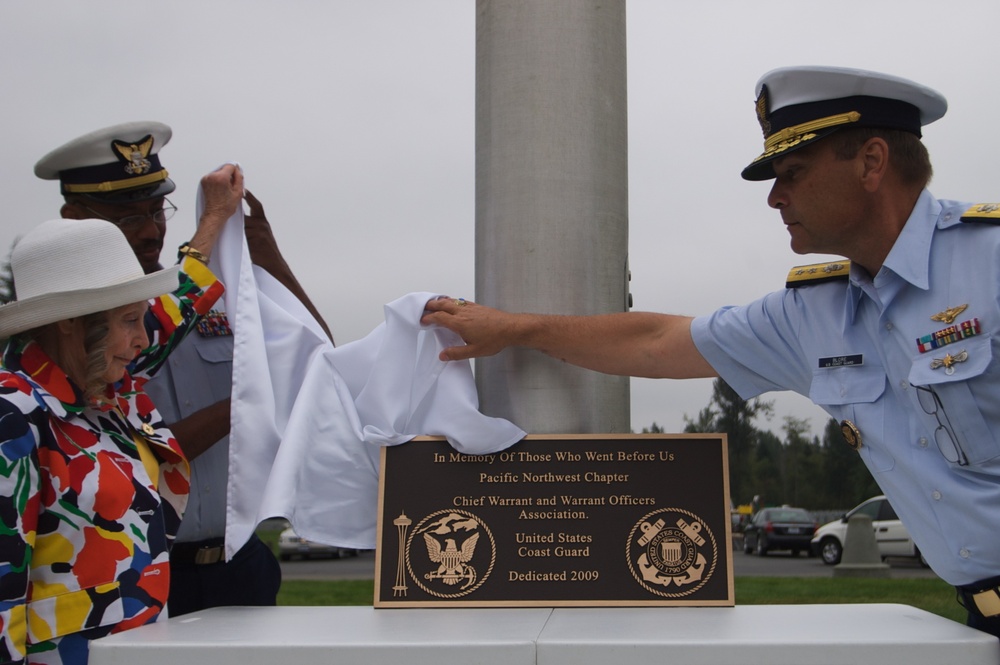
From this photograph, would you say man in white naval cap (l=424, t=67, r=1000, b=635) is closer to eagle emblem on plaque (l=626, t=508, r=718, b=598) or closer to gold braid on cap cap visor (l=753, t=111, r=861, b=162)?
gold braid on cap cap visor (l=753, t=111, r=861, b=162)

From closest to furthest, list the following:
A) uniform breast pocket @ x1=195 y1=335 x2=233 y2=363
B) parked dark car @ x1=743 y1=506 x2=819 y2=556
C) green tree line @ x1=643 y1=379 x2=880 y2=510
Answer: uniform breast pocket @ x1=195 y1=335 x2=233 y2=363 → parked dark car @ x1=743 y1=506 x2=819 y2=556 → green tree line @ x1=643 y1=379 x2=880 y2=510

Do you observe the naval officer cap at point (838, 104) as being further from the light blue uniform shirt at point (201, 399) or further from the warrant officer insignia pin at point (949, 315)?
the light blue uniform shirt at point (201, 399)

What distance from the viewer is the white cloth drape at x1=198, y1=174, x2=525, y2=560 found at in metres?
3.04

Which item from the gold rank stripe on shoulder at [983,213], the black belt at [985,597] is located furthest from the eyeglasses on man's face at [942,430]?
the gold rank stripe on shoulder at [983,213]

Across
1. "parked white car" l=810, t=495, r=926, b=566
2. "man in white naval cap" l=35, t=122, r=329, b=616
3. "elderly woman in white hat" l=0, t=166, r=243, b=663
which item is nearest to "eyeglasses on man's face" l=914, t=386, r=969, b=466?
"elderly woman in white hat" l=0, t=166, r=243, b=663

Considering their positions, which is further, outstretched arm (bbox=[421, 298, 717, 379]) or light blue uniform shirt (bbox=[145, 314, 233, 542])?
light blue uniform shirt (bbox=[145, 314, 233, 542])

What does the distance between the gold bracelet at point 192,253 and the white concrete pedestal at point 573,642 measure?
1.16 meters

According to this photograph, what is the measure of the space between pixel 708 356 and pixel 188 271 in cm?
157

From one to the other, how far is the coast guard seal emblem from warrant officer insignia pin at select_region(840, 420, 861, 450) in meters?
0.99

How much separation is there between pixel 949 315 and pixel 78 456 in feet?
6.78

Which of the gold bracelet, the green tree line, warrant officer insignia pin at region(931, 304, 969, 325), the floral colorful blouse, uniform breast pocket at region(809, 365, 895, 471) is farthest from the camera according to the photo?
the green tree line

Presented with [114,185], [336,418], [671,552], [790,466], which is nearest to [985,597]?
[671,552]

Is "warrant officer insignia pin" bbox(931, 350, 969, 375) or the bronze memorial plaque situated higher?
"warrant officer insignia pin" bbox(931, 350, 969, 375)

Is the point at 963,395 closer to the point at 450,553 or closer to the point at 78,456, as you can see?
the point at 450,553
